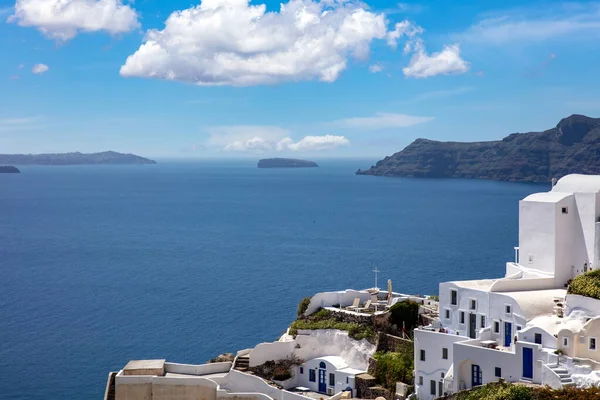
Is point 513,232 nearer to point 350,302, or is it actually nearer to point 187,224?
point 187,224

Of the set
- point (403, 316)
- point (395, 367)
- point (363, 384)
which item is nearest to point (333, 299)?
point (403, 316)

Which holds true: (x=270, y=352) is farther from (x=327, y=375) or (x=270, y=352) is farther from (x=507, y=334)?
(x=507, y=334)

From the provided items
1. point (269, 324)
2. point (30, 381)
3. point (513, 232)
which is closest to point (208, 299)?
point (269, 324)

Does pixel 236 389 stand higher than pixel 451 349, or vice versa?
pixel 451 349

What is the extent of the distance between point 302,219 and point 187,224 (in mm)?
22809

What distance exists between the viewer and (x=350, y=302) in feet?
157

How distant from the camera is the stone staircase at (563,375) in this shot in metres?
32.2

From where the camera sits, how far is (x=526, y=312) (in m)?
36.6

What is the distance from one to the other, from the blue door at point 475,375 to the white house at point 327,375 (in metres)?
8.01

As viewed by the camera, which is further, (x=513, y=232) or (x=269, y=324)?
(x=513, y=232)

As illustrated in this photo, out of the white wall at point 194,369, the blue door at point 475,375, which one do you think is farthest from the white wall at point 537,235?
the white wall at point 194,369

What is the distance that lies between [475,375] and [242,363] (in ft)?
47.5

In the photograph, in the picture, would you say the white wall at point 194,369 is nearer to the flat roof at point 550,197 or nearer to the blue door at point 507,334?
the blue door at point 507,334

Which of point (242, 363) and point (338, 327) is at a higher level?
point (338, 327)
